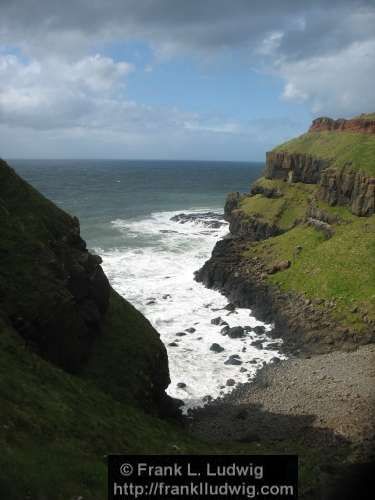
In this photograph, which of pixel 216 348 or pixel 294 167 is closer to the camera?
pixel 216 348

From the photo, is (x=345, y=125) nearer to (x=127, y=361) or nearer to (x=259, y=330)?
(x=259, y=330)

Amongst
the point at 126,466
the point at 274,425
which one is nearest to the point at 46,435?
the point at 126,466

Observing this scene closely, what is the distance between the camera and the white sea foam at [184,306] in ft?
144

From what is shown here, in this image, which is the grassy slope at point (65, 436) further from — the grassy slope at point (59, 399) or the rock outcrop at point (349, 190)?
the rock outcrop at point (349, 190)

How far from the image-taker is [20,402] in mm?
21188

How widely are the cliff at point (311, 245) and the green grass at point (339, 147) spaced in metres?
0.19

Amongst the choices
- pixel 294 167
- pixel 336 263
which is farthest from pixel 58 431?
pixel 294 167

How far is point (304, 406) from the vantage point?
36656 mm

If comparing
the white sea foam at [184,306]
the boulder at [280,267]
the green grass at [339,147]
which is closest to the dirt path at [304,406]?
the white sea foam at [184,306]

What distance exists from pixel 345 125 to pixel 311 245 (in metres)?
38.1

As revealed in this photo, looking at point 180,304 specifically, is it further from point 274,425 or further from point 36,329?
point 36,329

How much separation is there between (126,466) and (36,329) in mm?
14270

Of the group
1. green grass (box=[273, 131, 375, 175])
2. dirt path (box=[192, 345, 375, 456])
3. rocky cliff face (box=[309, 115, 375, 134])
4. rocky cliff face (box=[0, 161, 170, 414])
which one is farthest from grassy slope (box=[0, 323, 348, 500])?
rocky cliff face (box=[309, 115, 375, 134])

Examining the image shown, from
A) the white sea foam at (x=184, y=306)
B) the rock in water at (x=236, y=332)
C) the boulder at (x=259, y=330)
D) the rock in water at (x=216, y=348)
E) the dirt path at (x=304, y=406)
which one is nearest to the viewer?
the dirt path at (x=304, y=406)
